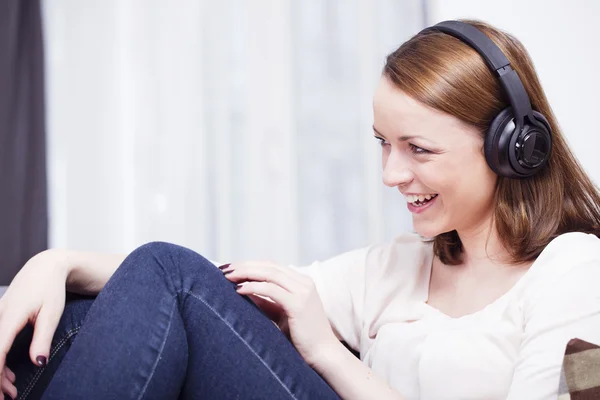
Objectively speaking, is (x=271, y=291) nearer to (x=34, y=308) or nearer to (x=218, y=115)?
(x=34, y=308)

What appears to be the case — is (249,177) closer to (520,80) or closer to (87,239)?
(87,239)

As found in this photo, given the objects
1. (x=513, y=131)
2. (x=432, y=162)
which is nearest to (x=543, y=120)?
(x=513, y=131)

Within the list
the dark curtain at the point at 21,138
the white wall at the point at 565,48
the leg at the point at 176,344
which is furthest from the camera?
the white wall at the point at 565,48

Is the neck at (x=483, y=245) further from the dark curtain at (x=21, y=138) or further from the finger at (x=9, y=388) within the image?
the dark curtain at (x=21, y=138)

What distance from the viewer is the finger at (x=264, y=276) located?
940 mm

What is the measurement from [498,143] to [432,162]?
10 cm

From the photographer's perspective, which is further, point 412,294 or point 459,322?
point 412,294

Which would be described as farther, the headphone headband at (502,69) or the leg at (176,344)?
the headphone headband at (502,69)

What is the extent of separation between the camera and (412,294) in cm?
115

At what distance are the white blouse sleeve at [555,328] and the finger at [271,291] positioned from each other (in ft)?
1.10

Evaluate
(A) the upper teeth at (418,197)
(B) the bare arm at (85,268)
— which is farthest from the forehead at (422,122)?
(B) the bare arm at (85,268)

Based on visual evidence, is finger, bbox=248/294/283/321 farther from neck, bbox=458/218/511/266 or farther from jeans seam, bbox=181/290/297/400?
neck, bbox=458/218/511/266

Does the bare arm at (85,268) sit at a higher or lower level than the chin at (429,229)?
lower

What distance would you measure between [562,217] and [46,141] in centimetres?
143
